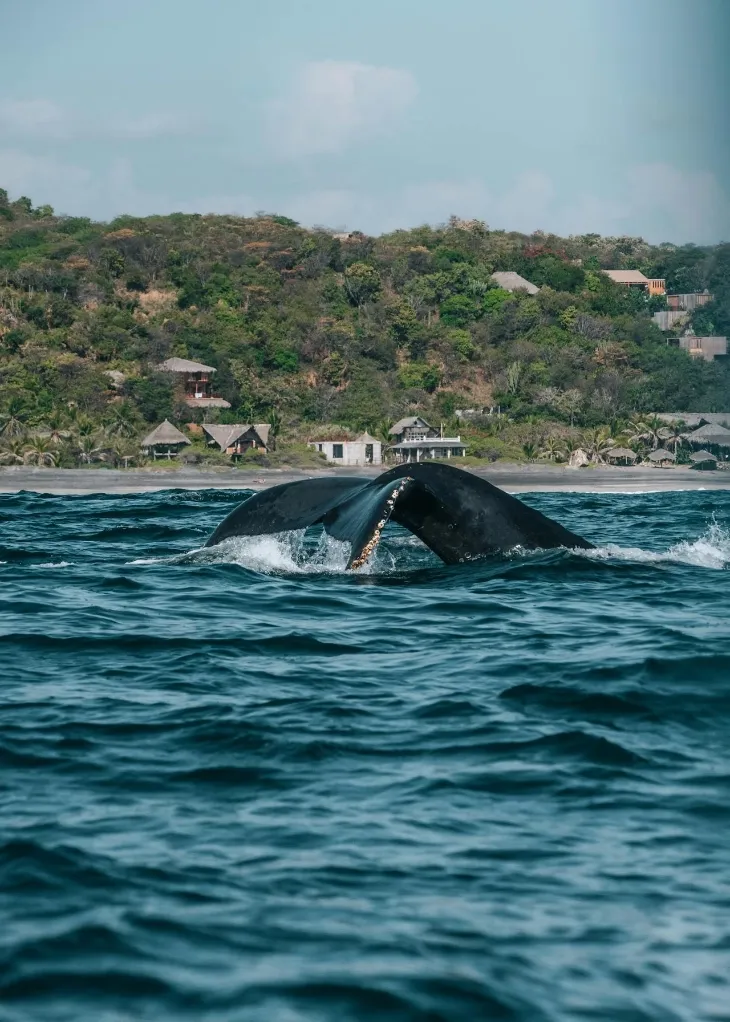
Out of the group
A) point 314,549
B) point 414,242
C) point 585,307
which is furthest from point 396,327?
point 314,549

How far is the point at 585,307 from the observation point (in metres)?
107

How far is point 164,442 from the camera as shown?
243 ft

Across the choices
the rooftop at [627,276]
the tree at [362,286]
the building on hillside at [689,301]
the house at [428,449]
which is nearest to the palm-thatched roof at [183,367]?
the house at [428,449]

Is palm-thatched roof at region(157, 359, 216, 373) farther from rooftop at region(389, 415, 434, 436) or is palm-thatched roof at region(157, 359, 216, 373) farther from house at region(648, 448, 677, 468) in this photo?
house at region(648, 448, 677, 468)

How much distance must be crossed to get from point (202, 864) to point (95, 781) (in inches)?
49.8

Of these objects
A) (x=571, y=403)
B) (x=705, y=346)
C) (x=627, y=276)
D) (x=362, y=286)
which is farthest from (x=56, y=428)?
(x=627, y=276)

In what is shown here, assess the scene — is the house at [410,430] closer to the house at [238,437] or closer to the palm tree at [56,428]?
the house at [238,437]

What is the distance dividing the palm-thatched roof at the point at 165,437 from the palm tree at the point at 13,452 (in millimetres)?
7117

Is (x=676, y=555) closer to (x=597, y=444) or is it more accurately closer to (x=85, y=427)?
(x=85, y=427)

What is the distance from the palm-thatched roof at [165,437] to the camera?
74000 millimetres

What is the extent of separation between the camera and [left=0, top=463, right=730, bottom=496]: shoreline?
52.8 meters

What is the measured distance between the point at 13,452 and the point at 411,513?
59062 millimetres

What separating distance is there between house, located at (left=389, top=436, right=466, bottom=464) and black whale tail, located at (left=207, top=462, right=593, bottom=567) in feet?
209

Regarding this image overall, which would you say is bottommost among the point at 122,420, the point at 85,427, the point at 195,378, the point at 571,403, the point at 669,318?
the point at 85,427
